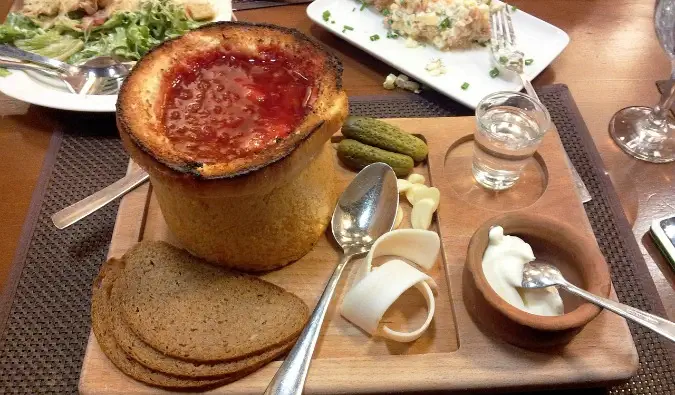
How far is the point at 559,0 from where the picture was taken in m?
2.96

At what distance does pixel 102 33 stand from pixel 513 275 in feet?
7.39

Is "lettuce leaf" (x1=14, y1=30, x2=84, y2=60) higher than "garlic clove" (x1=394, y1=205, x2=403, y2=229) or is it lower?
higher

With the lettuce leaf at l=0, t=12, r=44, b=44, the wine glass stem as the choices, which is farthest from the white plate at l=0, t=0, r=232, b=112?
the wine glass stem

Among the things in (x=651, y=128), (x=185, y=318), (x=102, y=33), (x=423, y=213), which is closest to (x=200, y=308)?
(x=185, y=318)

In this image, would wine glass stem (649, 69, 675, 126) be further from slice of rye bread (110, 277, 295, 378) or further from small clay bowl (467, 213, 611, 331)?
slice of rye bread (110, 277, 295, 378)

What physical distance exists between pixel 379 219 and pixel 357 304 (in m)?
0.34

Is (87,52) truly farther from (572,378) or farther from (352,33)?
(572,378)

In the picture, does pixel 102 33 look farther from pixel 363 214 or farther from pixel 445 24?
pixel 363 214

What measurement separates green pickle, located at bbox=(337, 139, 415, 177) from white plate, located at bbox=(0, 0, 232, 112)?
96 centimetres

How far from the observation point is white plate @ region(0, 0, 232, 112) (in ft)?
7.14

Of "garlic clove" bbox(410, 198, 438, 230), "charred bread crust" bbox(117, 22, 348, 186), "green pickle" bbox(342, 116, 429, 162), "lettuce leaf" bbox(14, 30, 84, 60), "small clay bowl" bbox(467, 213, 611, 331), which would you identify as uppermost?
"charred bread crust" bbox(117, 22, 348, 186)

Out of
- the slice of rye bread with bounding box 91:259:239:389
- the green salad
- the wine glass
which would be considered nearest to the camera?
the slice of rye bread with bounding box 91:259:239:389

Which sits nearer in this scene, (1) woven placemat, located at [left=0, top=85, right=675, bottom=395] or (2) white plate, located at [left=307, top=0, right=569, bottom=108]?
(1) woven placemat, located at [left=0, top=85, right=675, bottom=395]

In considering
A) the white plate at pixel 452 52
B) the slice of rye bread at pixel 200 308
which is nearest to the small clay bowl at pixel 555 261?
the slice of rye bread at pixel 200 308
